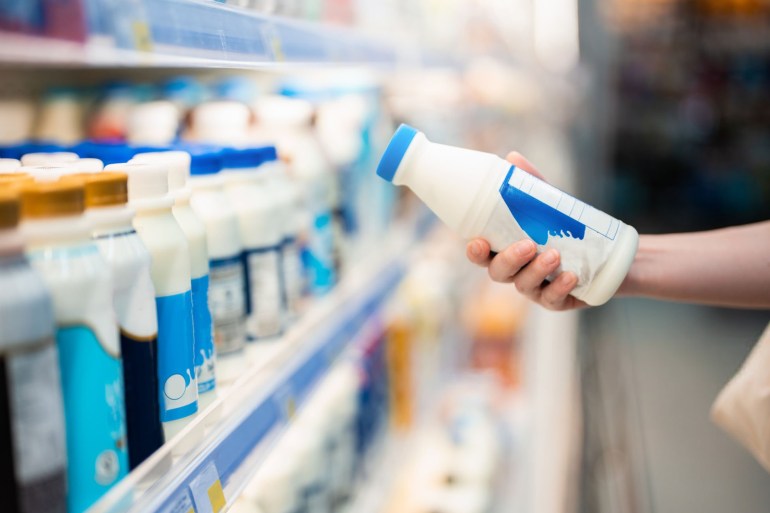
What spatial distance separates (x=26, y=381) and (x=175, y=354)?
23 cm

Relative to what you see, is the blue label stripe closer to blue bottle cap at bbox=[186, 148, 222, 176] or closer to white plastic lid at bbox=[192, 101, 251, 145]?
blue bottle cap at bbox=[186, 148, 222, 176]

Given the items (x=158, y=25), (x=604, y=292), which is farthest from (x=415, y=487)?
(x=158, y=25)

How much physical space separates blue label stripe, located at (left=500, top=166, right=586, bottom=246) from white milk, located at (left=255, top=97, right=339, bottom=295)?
48 cm

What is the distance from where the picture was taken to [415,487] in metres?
1.98

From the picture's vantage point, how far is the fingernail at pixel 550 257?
0.94 metres

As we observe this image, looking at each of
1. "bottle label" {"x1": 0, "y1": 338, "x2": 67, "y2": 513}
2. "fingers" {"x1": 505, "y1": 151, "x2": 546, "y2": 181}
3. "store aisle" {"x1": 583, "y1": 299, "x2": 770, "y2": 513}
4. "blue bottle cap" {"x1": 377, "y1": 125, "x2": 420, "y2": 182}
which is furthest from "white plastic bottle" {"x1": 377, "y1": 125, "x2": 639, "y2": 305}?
"store aisle" {"x1": 583, "y1": 299, "x2": 770, "y2": 513}

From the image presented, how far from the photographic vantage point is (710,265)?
1173mm

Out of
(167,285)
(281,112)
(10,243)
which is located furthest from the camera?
(281,112)

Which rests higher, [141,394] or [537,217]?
[537,217]

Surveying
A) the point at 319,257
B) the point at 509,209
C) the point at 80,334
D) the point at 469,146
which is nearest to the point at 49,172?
the point at 80,334

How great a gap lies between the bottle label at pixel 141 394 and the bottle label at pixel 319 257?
0.63 meters

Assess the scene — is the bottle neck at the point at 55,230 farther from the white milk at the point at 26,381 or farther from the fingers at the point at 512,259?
the fingers at the point at 512,259

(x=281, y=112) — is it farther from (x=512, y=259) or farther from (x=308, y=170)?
(x=512, y=259)

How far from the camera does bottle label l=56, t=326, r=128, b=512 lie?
24.8 inches
